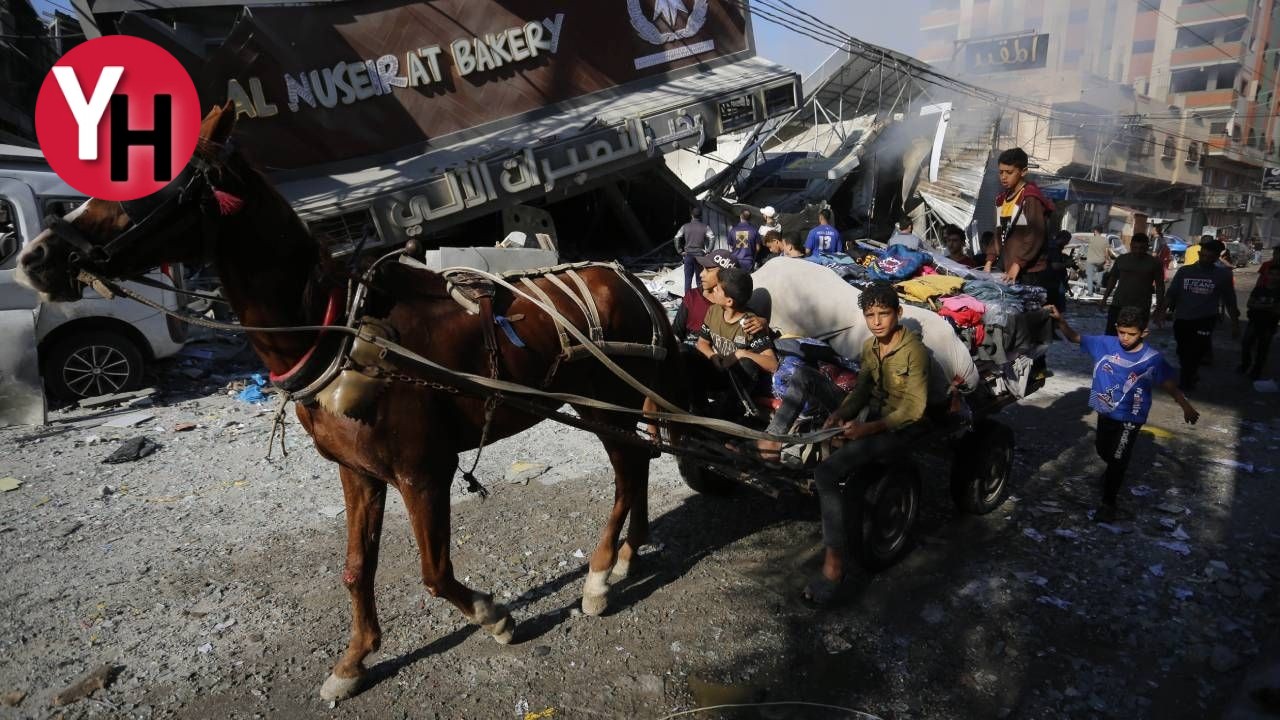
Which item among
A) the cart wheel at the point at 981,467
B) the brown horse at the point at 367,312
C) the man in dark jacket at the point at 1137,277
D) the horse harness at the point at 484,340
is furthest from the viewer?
the man in dark jacket at the point at 1137,277

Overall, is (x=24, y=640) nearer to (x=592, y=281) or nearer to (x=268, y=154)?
(x=592, y=281)

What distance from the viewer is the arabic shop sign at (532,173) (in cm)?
1136

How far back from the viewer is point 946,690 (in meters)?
3.02

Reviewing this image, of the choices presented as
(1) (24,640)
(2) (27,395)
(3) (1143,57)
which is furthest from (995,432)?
(3) (1143,57)

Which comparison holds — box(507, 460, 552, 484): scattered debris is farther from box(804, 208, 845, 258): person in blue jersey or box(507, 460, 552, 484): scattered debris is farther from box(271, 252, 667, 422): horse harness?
box(804, 208, 845, 258): person in blue jersey

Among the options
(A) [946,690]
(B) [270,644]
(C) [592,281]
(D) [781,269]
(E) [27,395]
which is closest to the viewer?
(A) [946,690]

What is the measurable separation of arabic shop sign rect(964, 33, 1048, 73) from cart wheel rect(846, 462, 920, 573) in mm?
38468

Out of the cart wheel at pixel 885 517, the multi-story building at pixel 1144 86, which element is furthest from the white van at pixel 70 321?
the multi-story building at pixel 1144 86

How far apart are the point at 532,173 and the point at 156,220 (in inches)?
410

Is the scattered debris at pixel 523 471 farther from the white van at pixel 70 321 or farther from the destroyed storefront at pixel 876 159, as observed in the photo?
the destroyed storefront at pixel 876 159

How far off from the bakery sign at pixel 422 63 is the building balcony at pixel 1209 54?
50.7 meters

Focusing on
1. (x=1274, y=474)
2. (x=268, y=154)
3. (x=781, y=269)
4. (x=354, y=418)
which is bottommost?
(x=1274, y=474)

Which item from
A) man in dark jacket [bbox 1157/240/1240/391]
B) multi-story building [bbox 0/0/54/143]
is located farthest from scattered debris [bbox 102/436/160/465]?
multi-story building [bbox 0/0/54/143]

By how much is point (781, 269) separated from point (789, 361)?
89 centimetres
